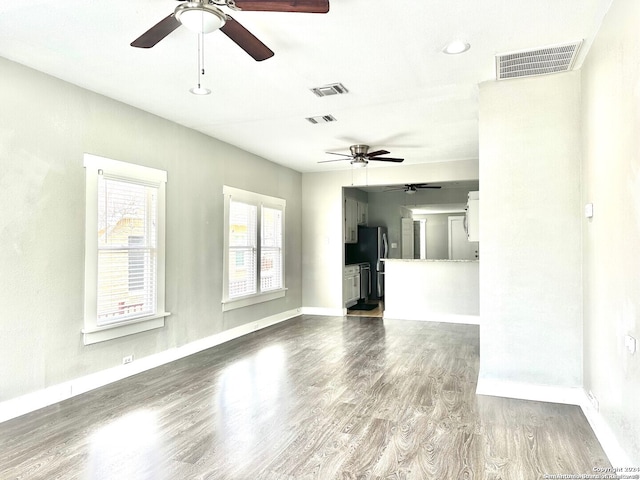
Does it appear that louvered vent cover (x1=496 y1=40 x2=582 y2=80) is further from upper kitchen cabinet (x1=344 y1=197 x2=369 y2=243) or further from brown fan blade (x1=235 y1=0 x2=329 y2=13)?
upper kitchen cabinet (x1=344 y1=197 x2=369 y2=243)

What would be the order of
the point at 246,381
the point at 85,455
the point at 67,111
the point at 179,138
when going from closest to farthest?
the point at 85,455, the point at 67,111, the point at 246,381, the point at 179,138

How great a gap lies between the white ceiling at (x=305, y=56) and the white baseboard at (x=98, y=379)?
8.39 ft

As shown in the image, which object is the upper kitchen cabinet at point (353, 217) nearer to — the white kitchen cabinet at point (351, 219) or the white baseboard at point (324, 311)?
the white kitchen cabinet at point (351, 219)

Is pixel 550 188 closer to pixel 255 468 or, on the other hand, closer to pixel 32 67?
pixel 255 468

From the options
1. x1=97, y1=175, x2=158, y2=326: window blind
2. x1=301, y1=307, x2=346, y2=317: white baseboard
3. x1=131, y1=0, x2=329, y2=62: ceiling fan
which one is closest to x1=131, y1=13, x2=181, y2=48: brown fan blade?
x1=131, y1=0, x2=329, y2=62: ceiling fan

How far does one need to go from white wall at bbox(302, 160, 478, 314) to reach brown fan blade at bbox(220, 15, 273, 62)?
4922mm

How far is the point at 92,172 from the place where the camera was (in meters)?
3.67

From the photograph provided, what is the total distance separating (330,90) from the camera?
12.3 ft

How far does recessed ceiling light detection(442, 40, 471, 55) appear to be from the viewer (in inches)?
112

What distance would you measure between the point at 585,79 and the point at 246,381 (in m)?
3.73

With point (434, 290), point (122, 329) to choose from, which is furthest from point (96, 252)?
point (434, 290)

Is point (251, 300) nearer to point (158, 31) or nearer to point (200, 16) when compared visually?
point (158, 31)

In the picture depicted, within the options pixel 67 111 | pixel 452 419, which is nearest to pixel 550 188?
pixel 452 419

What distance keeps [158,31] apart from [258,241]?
163 inches
